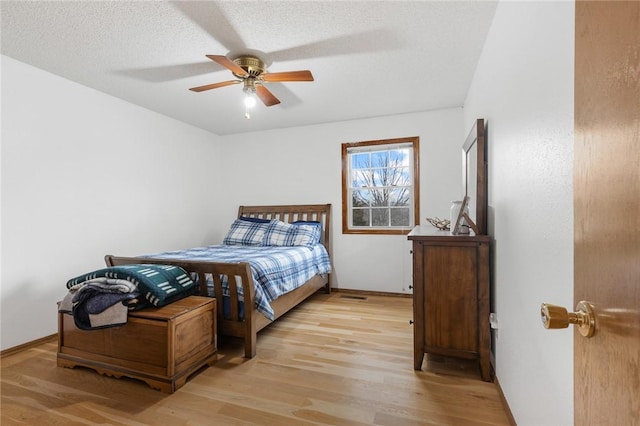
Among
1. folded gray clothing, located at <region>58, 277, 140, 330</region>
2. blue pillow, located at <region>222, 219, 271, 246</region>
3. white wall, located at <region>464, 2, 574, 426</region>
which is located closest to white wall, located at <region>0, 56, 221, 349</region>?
blue pillow, located at <region>222, 219, 271, 246</region>

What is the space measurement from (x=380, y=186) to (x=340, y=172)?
22.7 inches

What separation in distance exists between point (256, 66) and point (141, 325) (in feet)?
6.69

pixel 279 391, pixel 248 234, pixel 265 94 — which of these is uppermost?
pixel 265 94

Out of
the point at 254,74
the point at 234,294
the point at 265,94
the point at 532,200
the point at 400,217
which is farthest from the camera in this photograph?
the point at 400,217

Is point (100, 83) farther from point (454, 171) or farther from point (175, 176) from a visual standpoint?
point (454, 171)

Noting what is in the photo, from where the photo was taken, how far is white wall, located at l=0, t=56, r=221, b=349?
2432 millimetres

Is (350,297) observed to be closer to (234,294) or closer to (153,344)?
(234,294)

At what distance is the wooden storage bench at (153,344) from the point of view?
6.01 ft

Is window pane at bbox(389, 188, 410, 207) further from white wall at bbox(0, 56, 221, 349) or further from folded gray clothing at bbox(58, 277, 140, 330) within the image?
folded gray clothing at bbox(58, 277, 140, 330)

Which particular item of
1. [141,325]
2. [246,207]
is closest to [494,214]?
[141,325]

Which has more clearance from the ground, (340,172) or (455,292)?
(340,172)

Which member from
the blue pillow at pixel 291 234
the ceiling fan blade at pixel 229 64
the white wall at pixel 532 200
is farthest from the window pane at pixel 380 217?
the ceiling fan blade at pixel 229 64

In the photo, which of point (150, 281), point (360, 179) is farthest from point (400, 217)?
point (150, 281)

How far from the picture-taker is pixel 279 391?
182 centimetres
